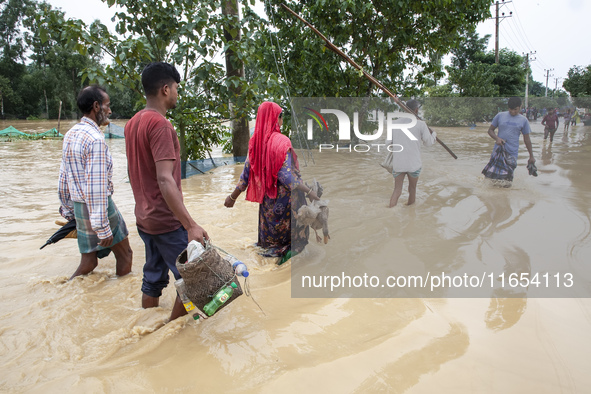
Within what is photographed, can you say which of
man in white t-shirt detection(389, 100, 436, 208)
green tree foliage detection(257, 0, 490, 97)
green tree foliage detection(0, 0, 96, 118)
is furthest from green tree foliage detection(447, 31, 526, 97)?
green tree foliage detection(0, 0, 96, 118)

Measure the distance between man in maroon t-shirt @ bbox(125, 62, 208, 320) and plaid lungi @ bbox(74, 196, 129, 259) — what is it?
0.70 metres

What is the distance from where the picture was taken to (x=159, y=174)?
210cm

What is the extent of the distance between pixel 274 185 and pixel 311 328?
1.36 m

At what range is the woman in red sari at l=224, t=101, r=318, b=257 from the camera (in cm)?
334

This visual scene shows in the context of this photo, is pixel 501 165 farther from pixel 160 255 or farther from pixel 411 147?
pixel 160 255

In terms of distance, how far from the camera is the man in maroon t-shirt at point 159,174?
2.11 meters

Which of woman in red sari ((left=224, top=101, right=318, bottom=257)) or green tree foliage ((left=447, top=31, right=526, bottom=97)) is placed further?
green tree foliage ((left=447, top=31, right=526, bottom=97))

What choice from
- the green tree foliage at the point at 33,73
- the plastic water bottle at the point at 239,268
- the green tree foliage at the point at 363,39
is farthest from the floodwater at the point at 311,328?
the green tree foliage at the point at 33,73

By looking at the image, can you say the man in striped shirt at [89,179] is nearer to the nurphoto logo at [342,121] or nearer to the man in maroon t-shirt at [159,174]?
the man in maroon t-shirt at [159,174]

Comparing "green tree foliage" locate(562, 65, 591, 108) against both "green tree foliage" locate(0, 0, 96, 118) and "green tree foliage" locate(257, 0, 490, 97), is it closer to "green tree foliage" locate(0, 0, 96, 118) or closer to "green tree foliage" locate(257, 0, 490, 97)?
"green tree foliage" locate(257, 0, 490, 97)

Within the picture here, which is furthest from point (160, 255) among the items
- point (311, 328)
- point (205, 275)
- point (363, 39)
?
point (363, 39)

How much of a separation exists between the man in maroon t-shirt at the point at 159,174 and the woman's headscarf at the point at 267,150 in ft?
3.72

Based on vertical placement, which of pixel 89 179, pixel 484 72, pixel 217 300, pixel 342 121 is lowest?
pixel 217 300

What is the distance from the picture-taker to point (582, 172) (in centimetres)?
808
